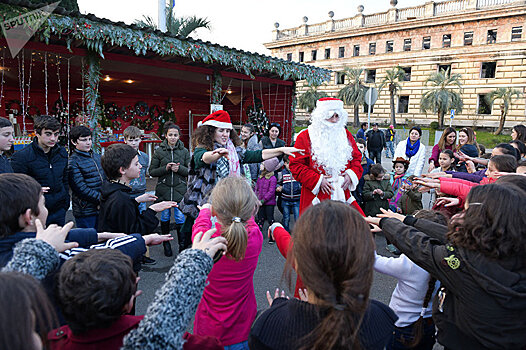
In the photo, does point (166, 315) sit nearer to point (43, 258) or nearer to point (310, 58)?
point (43, 258)

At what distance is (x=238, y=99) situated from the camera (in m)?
14.9

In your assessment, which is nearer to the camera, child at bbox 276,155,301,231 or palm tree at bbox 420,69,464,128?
child at bbox 276,155,301,231

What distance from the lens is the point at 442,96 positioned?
31.7 m

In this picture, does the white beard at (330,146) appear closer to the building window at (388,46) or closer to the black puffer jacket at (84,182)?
the black puffer jacket at (84,182)

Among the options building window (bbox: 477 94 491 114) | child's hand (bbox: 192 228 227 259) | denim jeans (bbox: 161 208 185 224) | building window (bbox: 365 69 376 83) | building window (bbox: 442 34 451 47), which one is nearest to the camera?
child's hand (bbox: 192 228 227 259)

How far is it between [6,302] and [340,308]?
0.97 meters

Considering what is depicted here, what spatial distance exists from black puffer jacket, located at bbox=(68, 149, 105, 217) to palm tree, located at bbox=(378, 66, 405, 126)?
36.4 metres

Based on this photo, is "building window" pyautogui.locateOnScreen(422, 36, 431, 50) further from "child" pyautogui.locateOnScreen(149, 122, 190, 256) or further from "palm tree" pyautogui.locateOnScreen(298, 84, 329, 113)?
"child" pyautogui.locateOnScreen(149, 122, 190, 256)

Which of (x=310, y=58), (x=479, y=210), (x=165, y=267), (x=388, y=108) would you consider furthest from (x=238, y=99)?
(x=310, y=58)

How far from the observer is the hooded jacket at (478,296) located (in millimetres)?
1496

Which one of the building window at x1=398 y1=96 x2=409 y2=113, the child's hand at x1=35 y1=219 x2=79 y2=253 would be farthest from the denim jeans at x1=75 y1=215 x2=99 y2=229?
the building window at x1=398 y1=96 x2=409 y2=113

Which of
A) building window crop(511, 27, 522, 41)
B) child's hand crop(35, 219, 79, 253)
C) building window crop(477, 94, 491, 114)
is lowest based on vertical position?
child's hand crop(35, 219, 79, 253)

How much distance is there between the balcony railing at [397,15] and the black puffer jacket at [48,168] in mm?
39106

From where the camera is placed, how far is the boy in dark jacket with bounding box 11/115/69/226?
3666 millimetres
